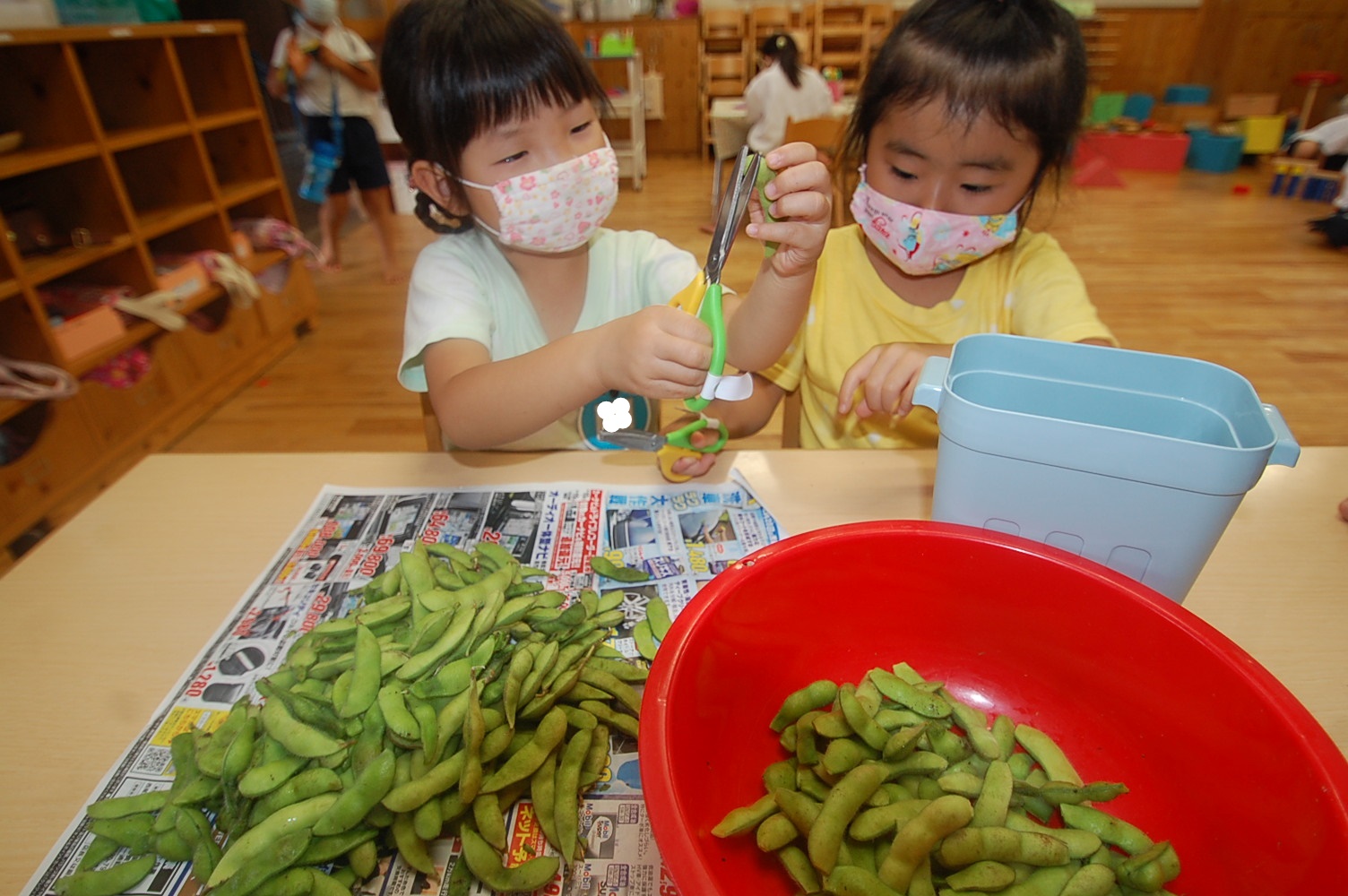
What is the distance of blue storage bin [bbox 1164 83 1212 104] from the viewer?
21.0 ft

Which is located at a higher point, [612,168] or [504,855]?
[612,168]

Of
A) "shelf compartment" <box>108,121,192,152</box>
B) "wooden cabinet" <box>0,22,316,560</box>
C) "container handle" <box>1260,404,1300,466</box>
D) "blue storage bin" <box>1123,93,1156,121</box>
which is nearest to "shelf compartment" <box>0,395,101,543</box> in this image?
"wooden cabinet" <box>0,22,316,560</box>

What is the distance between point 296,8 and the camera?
3215mm

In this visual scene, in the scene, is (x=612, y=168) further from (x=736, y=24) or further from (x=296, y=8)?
(x=736, y=24)

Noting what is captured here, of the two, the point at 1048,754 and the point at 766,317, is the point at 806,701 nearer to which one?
the point at 1048,754

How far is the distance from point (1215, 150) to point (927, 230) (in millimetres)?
6601

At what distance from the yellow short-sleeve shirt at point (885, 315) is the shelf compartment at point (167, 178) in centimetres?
250

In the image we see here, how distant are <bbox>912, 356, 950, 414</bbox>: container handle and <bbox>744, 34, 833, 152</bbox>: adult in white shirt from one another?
11.7 feet

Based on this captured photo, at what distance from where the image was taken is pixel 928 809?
0.45 meters

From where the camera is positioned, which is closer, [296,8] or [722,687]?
[722,687]

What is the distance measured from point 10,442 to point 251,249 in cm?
139

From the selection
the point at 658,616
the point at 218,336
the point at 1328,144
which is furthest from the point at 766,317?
the point at 1328,144

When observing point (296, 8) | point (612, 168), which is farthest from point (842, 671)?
point (296, 8)

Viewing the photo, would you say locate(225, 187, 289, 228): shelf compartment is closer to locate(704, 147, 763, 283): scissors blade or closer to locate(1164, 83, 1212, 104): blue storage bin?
locate(704, 147, 763, 283): scissors blade
